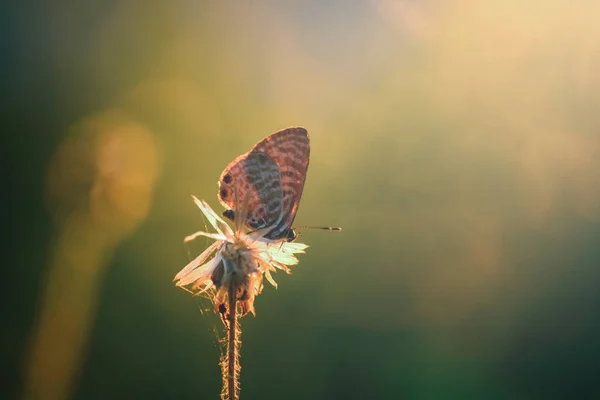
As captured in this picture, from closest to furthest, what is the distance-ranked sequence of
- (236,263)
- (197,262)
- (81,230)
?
1. (236,263)
2. (197,262)
3. (81,230)

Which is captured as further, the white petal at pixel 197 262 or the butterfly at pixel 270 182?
the butterfly at pixel 270 182

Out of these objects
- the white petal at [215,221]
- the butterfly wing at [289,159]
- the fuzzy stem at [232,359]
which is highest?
the butterfly wing at [289,159]

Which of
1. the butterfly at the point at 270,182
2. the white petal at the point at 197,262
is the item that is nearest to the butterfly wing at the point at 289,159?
the butterfly at the point at 270,182

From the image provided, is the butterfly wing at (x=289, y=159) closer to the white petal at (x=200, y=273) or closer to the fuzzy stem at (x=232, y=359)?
the white petal at (x=200, y=273)

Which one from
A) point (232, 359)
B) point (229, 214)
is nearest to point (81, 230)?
point (229, 214)

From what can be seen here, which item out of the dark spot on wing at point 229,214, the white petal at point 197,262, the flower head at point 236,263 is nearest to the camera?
the flower head at point 236,263

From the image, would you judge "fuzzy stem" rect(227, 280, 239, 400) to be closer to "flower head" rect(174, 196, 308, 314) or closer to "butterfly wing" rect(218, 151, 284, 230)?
"flower head" rect(174, 196, 308, 314)

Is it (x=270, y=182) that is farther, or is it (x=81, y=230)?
(x=81, y=230)

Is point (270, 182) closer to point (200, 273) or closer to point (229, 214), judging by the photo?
point (229, 214)
